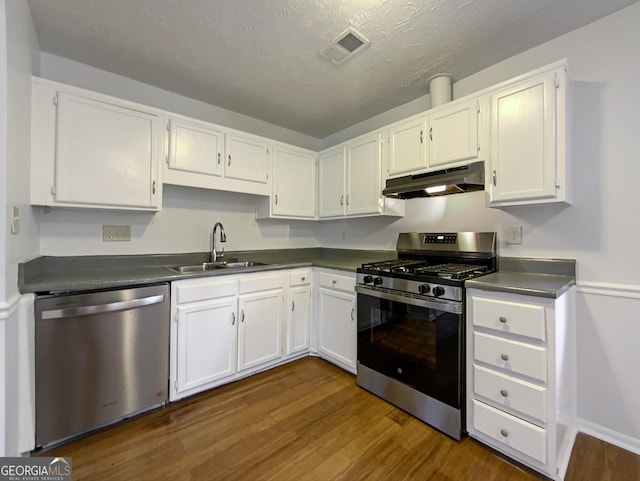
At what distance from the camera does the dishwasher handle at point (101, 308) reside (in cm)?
148

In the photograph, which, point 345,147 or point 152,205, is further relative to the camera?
point 345,147

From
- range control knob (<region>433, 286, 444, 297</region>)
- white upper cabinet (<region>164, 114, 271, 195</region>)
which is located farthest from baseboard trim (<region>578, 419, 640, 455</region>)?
white upper cabinet (<region>164, 114, 271, 195</region>)

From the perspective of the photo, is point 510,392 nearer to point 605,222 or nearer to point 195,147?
point 605,222

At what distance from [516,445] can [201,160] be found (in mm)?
2791

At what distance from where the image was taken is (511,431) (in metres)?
1.43

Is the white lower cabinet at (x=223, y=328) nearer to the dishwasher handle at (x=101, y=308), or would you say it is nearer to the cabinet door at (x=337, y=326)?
the dishwasher handle at (x=101, y=308)

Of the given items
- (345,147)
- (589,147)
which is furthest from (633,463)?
(345,147)

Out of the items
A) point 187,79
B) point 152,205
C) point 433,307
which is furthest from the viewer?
point 187,79

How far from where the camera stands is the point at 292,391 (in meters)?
2.10

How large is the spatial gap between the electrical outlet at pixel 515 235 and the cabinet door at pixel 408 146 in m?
0.77

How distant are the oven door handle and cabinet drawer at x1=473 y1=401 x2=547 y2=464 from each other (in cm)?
54

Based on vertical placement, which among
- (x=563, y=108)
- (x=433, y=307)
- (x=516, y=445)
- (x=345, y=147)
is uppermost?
(x=345, y=147)

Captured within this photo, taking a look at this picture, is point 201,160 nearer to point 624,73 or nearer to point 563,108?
point 563,108

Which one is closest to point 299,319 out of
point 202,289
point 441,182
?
point 202,289
